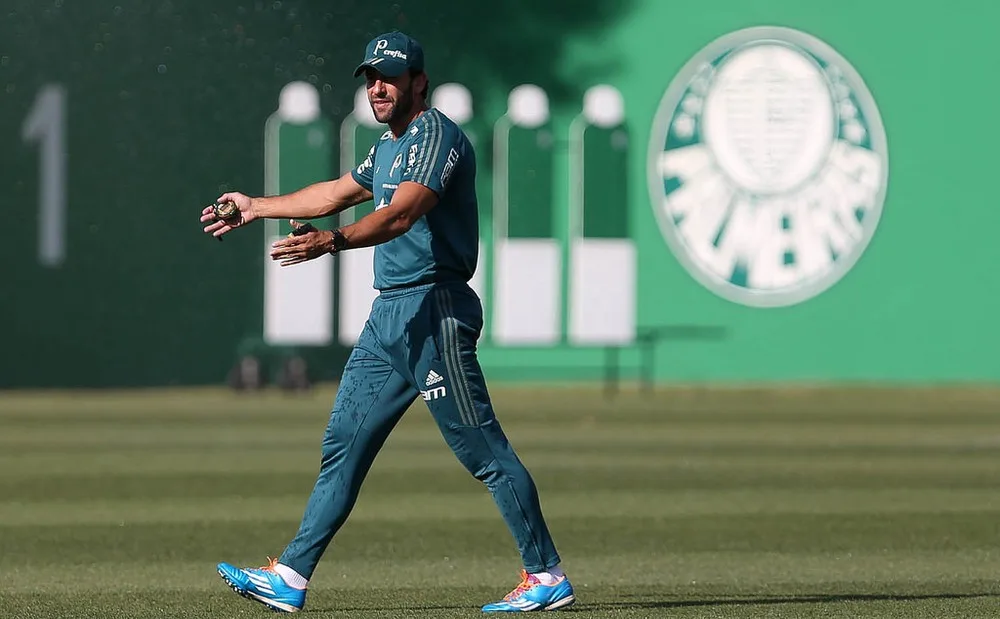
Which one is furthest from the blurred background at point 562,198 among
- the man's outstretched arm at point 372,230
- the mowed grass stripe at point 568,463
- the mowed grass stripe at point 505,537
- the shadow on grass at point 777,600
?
the man's outstretched arm at point 372,230

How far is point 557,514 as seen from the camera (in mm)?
12078

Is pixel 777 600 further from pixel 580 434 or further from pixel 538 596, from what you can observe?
pixel 580 434

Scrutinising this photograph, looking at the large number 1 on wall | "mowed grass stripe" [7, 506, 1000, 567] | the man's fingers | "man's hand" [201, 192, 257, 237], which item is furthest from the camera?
the large number 1 on wall

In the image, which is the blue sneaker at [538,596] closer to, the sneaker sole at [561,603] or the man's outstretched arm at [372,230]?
the sneaker sole at [561,603]

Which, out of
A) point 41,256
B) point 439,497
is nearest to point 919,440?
point 439,497

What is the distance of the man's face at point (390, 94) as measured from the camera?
7469mm

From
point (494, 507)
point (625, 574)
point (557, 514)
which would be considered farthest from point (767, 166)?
point (625, 574)

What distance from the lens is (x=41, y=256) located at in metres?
25.7

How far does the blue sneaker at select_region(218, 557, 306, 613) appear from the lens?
752cm

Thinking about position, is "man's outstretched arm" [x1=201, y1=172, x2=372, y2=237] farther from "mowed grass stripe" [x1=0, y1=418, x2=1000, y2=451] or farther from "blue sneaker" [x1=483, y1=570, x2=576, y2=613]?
"mowed grass stripe" [x1=0, y1=418, x2=1000, y2=451]

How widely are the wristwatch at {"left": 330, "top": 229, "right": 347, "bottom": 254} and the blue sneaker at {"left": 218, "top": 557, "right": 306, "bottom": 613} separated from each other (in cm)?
139

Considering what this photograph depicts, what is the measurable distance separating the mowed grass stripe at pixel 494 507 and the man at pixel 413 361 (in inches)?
164

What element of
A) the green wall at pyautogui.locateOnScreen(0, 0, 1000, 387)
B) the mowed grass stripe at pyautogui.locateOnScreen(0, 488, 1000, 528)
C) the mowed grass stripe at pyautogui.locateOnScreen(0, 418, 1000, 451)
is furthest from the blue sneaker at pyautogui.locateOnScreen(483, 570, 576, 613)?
the green wall at pyautogui.locateOnScreen(0, 0, 1000, 387)

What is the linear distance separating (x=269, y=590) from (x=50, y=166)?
A: 1890 cm
